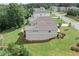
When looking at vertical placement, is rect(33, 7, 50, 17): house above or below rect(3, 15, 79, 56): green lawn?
above

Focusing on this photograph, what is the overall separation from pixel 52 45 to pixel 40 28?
273 millimetres

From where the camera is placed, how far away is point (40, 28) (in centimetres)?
602

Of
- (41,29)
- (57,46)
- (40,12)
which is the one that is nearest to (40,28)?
(41,29)

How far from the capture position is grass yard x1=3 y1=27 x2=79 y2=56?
5965 millimetres

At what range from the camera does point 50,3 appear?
5926 millimetres

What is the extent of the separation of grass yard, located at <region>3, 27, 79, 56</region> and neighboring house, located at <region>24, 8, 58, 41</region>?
0.08m

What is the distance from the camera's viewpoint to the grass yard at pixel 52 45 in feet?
19.6

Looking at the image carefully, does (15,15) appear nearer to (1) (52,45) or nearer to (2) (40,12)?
(2) (40,12)

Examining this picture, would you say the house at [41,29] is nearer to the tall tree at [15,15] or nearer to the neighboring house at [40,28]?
the neighboring house at [40,28]

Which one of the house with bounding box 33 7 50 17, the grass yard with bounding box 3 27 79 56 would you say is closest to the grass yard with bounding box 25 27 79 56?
the grass yard with bounding box 3 27 79 56

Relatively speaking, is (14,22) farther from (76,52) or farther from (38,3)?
(76,52)

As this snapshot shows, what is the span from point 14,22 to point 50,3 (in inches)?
21.0

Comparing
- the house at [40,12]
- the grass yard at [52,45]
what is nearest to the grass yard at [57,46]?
the grass yard at [52,45]

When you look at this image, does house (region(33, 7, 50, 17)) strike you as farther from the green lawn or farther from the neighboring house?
the green lawn
